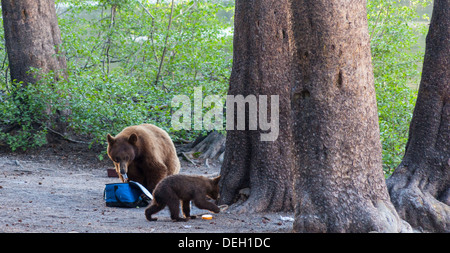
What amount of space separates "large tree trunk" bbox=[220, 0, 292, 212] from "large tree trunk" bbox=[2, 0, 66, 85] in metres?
7.53

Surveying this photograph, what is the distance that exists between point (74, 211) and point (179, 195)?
1611mm

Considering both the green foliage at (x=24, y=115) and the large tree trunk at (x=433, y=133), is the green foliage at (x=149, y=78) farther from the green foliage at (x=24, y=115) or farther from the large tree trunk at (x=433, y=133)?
the large tree trunk at (x=433, y=133)

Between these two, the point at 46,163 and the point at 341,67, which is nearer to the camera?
the point at 341,67

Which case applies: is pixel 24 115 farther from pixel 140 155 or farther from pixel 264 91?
pixel 264 91

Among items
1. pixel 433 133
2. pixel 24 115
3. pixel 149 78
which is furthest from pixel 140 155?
pixel 149 78

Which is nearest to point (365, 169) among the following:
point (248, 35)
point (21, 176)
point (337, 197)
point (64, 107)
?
point (337, 197)

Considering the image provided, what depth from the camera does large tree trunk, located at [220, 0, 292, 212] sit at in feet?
23.0

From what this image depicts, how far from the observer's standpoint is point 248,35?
283 inches

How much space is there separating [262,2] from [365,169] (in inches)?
118

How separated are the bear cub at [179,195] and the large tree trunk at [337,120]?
202cm

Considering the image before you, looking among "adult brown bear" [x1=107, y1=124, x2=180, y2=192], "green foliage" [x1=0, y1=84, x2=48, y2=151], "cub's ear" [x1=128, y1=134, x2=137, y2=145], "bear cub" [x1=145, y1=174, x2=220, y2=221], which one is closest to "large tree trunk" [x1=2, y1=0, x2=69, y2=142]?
"green foliage" [x1=0, y1=84, x2=48, y2=151]

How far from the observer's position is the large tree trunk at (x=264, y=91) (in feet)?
23.0

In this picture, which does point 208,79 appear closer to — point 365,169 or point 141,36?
point 141,36

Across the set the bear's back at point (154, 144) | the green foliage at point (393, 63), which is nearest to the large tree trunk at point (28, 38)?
the bear's back at point (154, 144)
